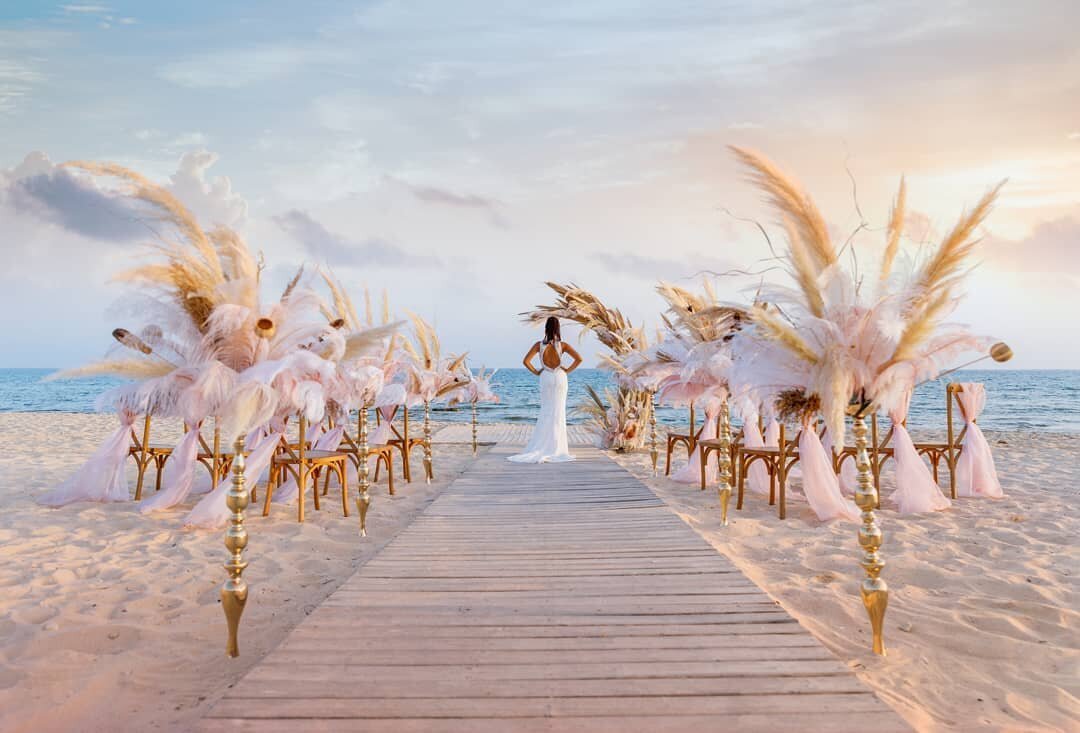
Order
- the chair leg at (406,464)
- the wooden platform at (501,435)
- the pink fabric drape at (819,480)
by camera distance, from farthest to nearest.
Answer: the wooden platform at (501,435) → the chair leg at (406,464) → the pink fabric drape at (819,480)

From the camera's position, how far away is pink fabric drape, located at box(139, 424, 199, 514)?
22.9 feet

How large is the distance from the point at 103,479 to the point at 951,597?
8.50 m

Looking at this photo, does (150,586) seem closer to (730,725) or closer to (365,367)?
(365,367)

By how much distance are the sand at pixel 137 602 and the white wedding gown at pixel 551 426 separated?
2969 mm

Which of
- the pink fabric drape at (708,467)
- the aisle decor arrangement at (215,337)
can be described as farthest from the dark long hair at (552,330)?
the aisle decor arrangement at (215,337)

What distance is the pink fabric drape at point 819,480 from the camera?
6.53m

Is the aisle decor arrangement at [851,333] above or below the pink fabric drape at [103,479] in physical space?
above

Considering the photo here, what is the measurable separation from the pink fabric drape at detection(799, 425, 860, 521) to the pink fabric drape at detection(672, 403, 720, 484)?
7.66ft

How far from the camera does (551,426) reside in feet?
35.3

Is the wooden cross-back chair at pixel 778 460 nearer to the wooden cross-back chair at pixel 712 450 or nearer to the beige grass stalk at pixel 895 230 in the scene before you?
the wooden cross-back chair at pixel 712 450

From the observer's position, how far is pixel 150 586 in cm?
455

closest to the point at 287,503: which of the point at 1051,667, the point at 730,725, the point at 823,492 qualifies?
the point at 823,492

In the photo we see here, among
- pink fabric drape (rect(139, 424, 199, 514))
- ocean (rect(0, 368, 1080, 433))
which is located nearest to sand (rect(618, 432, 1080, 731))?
pink fabric drape (rect(139, 424, 199, 514))

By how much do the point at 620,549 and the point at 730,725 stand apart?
239 centimetres
